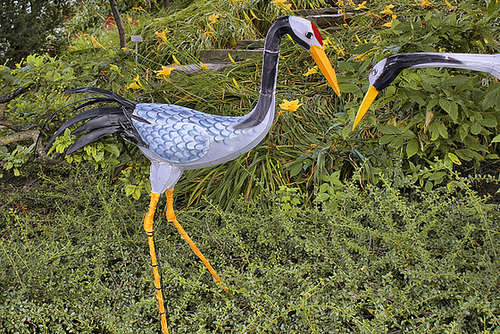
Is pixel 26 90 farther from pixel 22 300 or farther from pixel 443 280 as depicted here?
pixel 443 280

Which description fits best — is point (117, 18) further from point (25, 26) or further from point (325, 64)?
point (325, 64)

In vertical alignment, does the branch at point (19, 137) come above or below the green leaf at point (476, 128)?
above

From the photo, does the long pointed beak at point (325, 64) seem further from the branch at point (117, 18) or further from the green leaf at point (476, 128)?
the branch at point (117, 18)

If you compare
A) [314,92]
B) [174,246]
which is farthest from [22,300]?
[314,92]

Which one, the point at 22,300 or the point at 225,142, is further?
the point at 22,300

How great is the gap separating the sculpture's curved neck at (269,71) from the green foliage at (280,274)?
2.13 feet

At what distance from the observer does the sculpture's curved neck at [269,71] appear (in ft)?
5.09

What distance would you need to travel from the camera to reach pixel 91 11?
5.87 metres

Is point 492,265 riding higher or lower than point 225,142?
lower

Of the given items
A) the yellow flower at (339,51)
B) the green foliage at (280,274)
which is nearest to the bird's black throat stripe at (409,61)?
the green foliage at (280,274)

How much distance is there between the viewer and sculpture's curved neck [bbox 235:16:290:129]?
61.1 inches

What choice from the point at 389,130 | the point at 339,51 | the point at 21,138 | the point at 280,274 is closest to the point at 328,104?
the point at 339,51

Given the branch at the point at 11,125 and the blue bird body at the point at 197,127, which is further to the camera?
the branch at the point at 11,125

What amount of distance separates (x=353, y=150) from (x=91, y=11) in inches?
196
